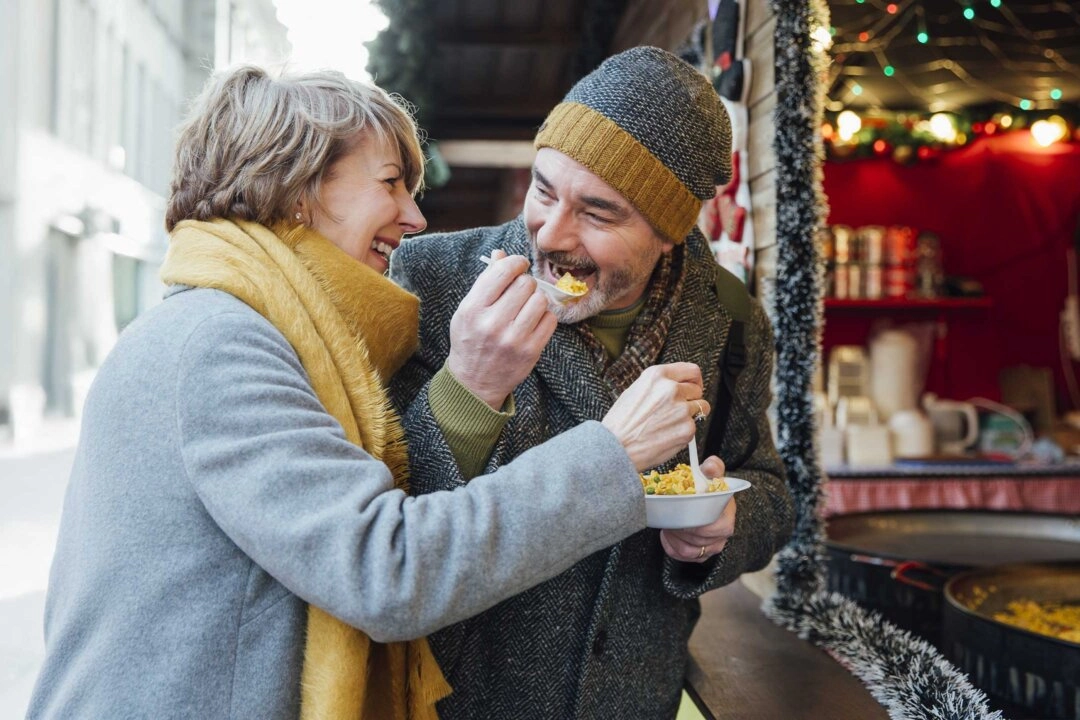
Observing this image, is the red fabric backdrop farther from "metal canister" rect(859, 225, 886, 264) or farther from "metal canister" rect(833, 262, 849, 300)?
"metal canister" rect(833, 262, 849, 300)

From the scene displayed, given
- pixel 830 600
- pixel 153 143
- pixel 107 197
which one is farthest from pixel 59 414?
pixel 830 600

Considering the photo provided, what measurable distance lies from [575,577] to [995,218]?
544 cm

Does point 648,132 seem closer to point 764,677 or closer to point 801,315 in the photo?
point 801,315

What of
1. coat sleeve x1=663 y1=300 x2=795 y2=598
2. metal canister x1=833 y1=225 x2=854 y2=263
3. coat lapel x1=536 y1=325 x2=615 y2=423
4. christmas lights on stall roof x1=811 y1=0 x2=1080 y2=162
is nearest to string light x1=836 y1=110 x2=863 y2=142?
christmas lights on stall roof x1=811 y1=0 x2=1080 y2=162

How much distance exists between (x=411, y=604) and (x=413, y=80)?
3344mm

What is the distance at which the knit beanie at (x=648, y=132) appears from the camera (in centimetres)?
163

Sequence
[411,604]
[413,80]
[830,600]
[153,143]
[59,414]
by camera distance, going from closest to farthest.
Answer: [411,604], [830,600], [413,80], [153,143], [59,414]

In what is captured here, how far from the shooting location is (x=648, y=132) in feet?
5.40

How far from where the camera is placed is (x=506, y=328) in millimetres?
1194

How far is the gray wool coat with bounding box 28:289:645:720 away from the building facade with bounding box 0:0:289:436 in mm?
6232

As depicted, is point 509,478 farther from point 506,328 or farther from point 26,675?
point 26,675

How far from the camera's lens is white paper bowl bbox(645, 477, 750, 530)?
122cm

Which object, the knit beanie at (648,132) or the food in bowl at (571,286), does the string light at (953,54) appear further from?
the food in bowl at (571,286)

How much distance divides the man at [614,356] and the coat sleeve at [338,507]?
0.92 feet
